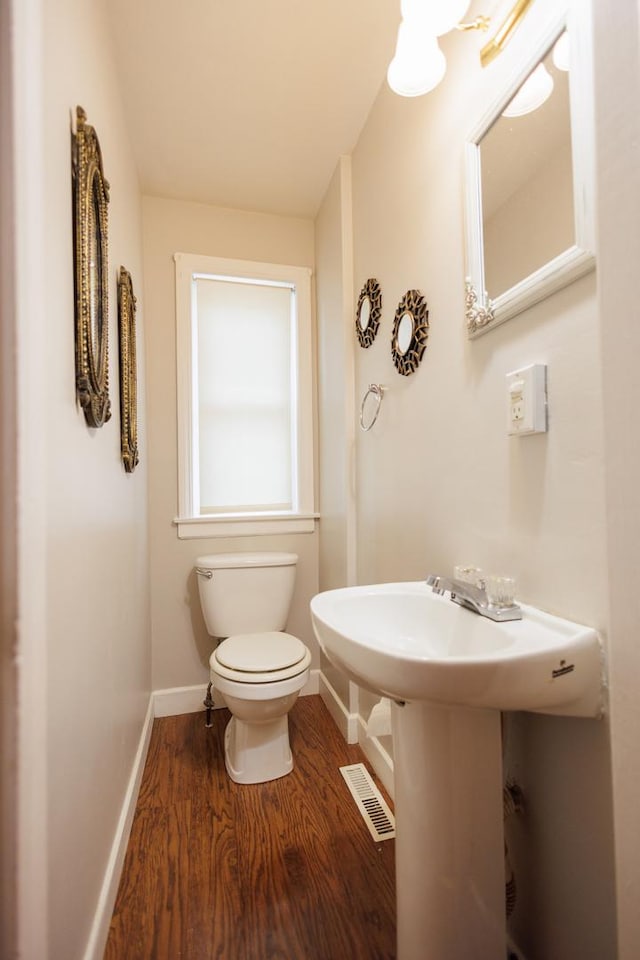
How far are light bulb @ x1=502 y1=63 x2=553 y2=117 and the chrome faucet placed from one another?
0.98 m

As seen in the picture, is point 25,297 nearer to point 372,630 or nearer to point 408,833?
point 372,630

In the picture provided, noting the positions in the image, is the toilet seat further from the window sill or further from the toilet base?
the window sill

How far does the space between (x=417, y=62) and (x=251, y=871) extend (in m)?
2.13

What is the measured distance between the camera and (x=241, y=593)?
1.92 meters

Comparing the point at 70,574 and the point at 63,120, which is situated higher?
the point at 63,120

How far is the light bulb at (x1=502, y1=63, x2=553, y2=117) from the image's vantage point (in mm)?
815

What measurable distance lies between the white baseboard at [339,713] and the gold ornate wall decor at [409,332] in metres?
1.42

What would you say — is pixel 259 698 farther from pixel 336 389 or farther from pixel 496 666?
pixel 336 389

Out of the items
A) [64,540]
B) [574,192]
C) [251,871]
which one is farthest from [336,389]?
[251,871]

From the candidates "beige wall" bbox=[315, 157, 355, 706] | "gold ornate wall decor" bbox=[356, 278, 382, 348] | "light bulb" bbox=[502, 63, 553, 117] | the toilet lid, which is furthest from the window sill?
"light bulb" bbox=[502, 63, 553, 117]

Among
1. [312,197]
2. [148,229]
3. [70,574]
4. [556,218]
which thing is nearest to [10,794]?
[70,574]

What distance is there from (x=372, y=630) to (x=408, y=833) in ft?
1.29

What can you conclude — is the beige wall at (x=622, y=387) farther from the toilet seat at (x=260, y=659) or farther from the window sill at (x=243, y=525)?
the window sill at (x=243, y=525)

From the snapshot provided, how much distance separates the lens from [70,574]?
32.3 inches
